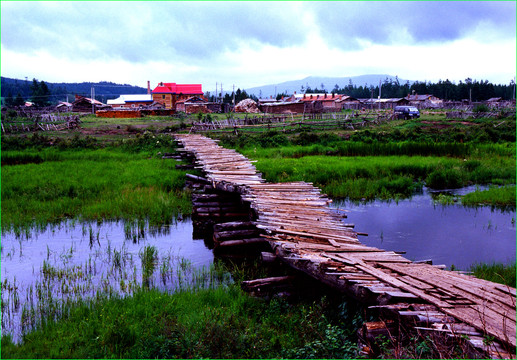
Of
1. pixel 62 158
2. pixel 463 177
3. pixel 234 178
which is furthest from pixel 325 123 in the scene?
pixel 234 178

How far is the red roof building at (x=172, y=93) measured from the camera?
7150 cm

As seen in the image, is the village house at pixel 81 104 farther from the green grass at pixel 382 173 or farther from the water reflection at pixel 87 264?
the water reflection at pixel 87 264

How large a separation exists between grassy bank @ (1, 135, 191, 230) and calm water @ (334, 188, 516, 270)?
18.8 feet

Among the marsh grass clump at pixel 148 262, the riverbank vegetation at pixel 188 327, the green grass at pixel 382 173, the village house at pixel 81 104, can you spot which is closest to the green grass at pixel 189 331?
the riverbank vegetation at pixel 188 327

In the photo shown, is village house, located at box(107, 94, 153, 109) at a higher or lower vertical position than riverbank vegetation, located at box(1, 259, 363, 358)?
higher

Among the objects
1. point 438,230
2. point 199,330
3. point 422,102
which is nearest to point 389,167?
point 438,230

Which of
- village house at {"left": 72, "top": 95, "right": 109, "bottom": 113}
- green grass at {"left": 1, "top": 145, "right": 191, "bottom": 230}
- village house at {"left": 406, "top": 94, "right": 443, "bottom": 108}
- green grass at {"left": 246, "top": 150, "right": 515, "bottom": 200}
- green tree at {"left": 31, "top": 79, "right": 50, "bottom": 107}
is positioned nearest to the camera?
green grass at {"left": 1, "top": 145, "right": 191, "bottom": 230}

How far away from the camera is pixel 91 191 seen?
47.6 ft

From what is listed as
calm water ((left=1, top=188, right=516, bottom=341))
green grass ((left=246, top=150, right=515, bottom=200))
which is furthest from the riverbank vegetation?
green grass ((left=246, top=150, right=515, bottom=200))

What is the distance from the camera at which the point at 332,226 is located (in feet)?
27.5

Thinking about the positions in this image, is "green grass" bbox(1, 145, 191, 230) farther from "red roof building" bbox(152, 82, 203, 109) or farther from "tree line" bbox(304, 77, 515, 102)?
"tree line" bbox(304, 77, 515, 102)

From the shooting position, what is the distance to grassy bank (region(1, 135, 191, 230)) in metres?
12.4

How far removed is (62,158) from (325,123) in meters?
21.4

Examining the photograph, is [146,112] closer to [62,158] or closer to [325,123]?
[325,123]
